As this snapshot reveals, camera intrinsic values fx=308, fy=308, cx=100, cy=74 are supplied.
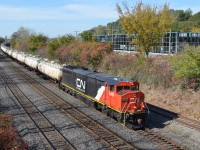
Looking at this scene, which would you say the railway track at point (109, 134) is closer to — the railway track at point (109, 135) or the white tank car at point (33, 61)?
the railway track at point (109, 135)

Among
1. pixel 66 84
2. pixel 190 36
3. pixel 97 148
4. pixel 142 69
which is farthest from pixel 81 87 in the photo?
pixel 190 36

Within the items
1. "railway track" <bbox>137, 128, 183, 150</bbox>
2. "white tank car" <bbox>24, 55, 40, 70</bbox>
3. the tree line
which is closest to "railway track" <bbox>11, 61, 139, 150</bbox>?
"railway track" <bbox>137, 128, 183, 150</bbox>

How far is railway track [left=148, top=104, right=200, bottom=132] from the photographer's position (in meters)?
17.9

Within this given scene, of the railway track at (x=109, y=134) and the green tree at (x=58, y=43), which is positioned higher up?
the green tree at (x=58, y=43)

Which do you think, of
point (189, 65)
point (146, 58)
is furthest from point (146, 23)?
point (189, 65)

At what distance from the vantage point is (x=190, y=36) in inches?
1891

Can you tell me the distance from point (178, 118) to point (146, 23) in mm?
14882

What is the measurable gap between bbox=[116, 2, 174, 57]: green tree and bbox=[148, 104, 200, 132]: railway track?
37.1 ft

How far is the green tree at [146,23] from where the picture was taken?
3222 cm

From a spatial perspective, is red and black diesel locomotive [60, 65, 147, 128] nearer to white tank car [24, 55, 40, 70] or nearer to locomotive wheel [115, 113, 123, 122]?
locomotive wheel [115, 113, 123, 122]

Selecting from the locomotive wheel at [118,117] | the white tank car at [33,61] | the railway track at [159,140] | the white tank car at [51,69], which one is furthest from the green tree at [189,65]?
the white tank car at [33,61]

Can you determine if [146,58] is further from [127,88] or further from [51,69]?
[127,88]

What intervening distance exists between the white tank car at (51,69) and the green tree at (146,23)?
28.1 ft

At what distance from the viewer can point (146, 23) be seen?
105 feet
